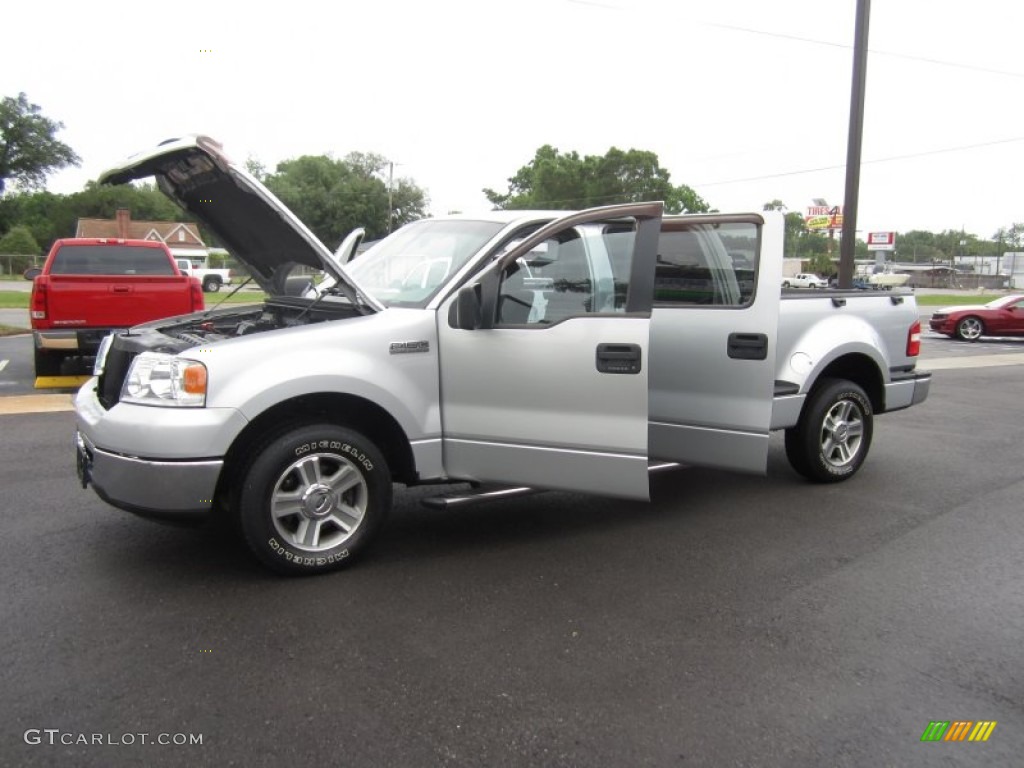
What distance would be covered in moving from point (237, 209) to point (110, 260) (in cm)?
691

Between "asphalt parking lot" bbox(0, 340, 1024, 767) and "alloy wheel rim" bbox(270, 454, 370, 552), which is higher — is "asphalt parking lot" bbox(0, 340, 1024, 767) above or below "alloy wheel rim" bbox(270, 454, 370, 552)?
below

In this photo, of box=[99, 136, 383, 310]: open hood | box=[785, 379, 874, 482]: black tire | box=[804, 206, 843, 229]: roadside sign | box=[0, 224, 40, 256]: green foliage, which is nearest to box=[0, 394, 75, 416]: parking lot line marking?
box=[99, 136, 383, 310]: open hood

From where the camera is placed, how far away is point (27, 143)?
63281 mm

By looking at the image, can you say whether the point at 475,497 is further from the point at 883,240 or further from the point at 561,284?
the point at 883,240

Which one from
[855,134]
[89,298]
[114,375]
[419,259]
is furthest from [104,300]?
[855,134]

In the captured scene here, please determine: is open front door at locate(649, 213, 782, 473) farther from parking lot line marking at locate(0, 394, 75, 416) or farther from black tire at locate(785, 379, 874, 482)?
parking lot line marking at locate(0, 394, 75, 416)

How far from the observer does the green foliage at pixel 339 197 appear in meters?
72.3

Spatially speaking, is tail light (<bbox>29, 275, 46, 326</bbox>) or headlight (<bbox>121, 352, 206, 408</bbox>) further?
tail light (<bbox>29, 275, 46, 326</bbox>)

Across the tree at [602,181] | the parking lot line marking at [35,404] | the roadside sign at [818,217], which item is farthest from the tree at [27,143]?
the roadside sign at [818,217]

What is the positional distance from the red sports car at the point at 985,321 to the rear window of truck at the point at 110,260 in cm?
1933

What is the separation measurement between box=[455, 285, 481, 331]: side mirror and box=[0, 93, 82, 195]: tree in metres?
69.0

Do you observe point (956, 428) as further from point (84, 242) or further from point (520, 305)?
point (84, 242)

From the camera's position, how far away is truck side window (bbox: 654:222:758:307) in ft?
17.6

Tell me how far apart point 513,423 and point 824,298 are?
3.11 meters
